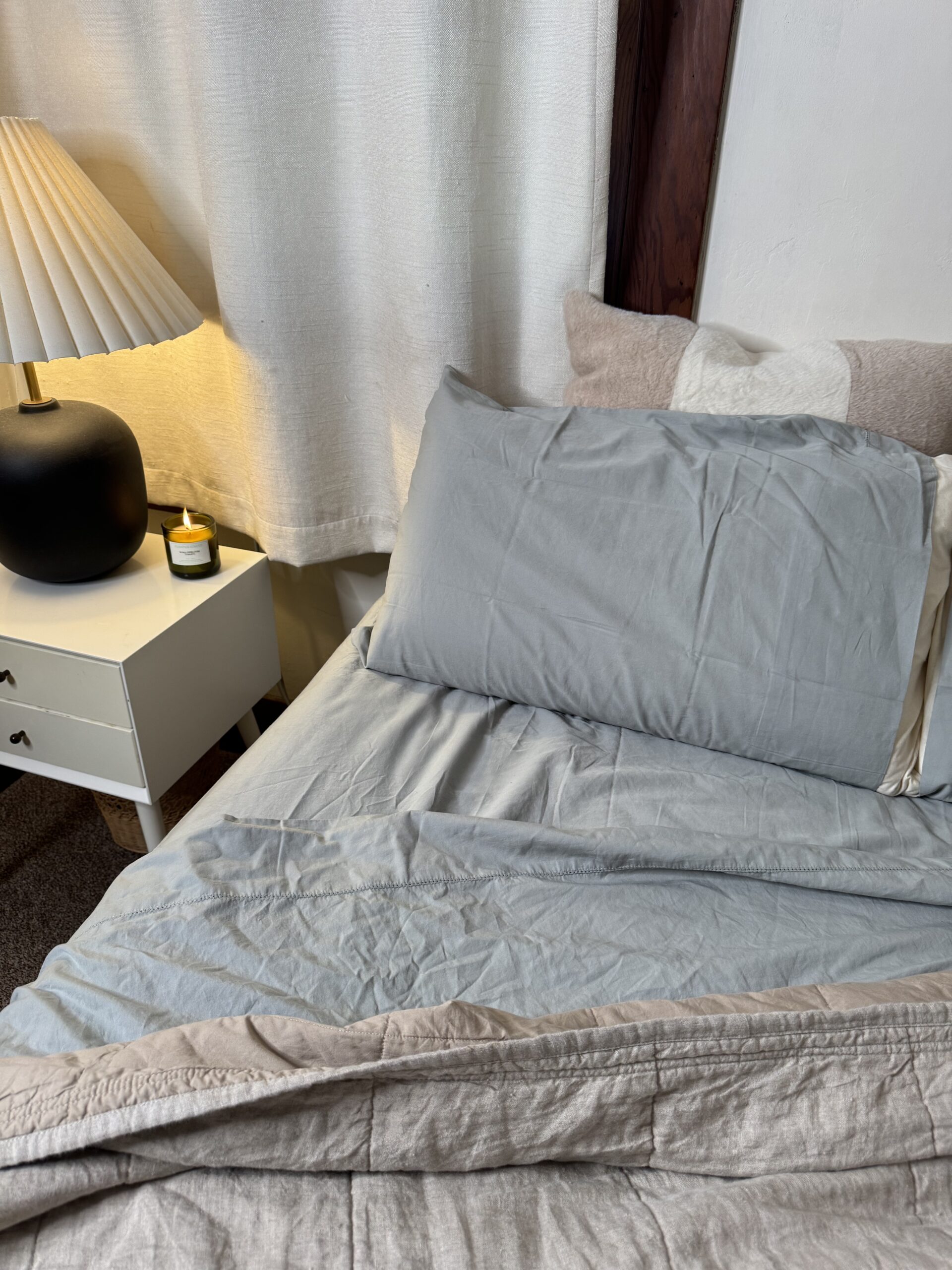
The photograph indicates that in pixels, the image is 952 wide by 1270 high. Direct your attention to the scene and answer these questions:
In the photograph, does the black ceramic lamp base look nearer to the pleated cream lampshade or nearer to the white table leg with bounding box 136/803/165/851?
the pleated cream lampshade

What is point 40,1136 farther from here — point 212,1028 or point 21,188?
point 21,188

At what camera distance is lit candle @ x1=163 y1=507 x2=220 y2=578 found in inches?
55.6

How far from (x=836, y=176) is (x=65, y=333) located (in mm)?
992

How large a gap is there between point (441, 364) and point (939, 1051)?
40.8 inches

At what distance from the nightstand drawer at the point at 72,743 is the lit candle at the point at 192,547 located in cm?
27

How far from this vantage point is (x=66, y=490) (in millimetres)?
1287

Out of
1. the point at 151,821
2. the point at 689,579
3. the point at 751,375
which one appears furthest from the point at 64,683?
the point at 751,375

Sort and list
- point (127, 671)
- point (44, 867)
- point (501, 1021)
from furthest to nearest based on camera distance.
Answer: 1. point (44, 867)
2. point (127, 671)
3. point (501, 1021)

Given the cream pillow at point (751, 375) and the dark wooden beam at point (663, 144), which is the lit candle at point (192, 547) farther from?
the dark wooden beam at point (663, 144)

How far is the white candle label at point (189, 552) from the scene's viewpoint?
1.41m

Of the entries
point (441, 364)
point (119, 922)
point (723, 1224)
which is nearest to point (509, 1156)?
point (723, 1224)

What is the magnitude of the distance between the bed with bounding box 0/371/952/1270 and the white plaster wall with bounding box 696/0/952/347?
10.3 inches

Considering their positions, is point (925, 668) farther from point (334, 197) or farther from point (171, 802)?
point (171, 802)

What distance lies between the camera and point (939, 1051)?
2.15ft
